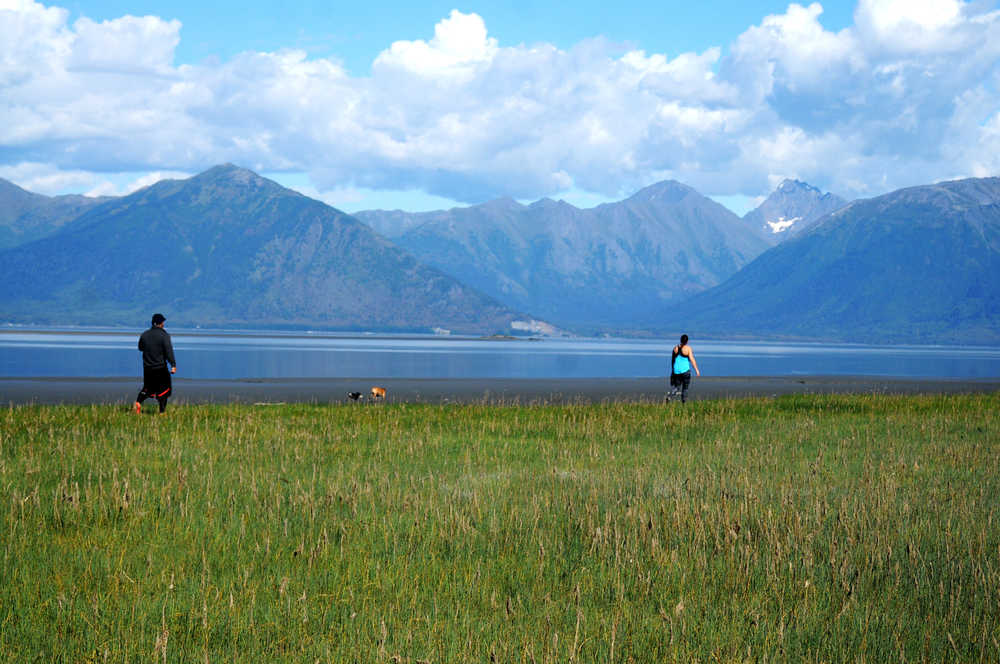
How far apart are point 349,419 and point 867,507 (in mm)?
14940

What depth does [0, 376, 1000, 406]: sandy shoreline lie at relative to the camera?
36688 mm

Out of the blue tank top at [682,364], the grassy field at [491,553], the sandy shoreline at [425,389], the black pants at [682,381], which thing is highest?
the blue tank top at [682,364]

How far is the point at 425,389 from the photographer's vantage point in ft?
148

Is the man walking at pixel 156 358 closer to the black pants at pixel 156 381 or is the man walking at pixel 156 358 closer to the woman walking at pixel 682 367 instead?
the black pants at pixel 156 381

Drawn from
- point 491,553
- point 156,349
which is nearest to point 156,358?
point 156,349

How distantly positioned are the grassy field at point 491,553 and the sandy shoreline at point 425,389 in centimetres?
1756

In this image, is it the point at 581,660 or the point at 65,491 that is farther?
the point at 65,491

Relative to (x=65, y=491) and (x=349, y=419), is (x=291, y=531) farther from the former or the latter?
(x=349, y=419)

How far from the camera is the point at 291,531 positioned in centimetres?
1059

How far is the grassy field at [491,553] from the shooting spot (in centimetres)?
736

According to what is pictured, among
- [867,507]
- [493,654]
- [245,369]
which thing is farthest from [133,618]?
[245,369]

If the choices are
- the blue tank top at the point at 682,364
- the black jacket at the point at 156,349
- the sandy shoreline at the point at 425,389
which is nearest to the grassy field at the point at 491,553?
the black jacket at the point at 156,349

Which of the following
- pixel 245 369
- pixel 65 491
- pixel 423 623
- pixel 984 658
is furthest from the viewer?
pixel 245 369

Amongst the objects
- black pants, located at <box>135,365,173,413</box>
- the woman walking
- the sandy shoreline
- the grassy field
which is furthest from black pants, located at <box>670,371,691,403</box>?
black pants, located at <box>135,365,173,413</box>
